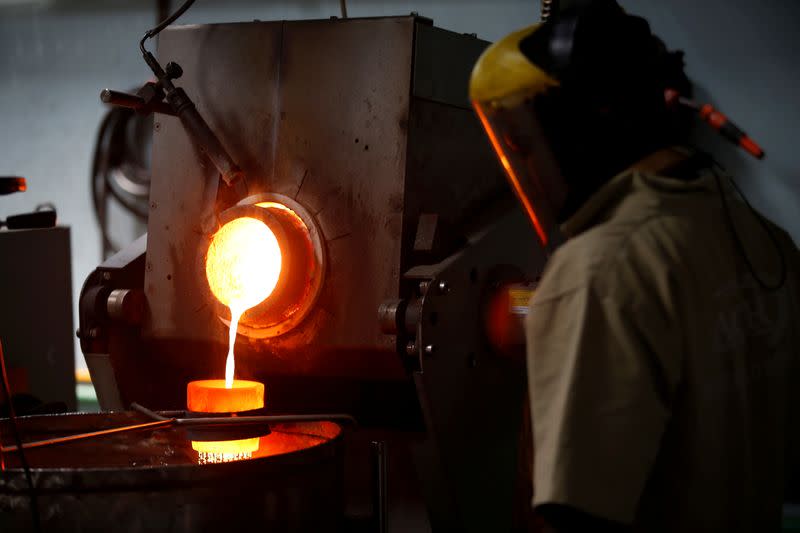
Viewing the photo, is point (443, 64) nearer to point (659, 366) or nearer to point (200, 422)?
point (200, 422)

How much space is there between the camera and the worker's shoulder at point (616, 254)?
947 millimetres

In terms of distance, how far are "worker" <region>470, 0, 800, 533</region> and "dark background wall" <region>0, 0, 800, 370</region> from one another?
151cm

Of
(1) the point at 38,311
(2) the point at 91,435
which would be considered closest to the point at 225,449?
(2) the point at 91,435

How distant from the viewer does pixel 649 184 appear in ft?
3.37

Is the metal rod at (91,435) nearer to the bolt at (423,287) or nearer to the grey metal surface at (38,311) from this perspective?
the bolt at (423,287)

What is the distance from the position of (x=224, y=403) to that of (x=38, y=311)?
107 cm

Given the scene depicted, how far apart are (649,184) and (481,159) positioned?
2.69 ft

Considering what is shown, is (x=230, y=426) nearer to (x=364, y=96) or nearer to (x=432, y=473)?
(x=432, y=473)

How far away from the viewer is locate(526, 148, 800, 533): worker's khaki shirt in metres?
0.94

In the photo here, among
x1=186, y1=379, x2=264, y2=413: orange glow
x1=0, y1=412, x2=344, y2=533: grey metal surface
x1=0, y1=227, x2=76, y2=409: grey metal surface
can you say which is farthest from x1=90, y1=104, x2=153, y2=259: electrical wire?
x1=0, y1=412, x2=344, y2=533: grey metal surface

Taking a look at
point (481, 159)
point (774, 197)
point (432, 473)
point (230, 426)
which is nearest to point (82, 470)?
point (230, 426)

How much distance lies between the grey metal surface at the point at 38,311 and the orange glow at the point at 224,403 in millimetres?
899

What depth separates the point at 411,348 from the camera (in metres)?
1.57

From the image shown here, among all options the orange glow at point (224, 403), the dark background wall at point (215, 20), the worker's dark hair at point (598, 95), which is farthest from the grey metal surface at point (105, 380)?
the dark background wall at point (215, 20)
